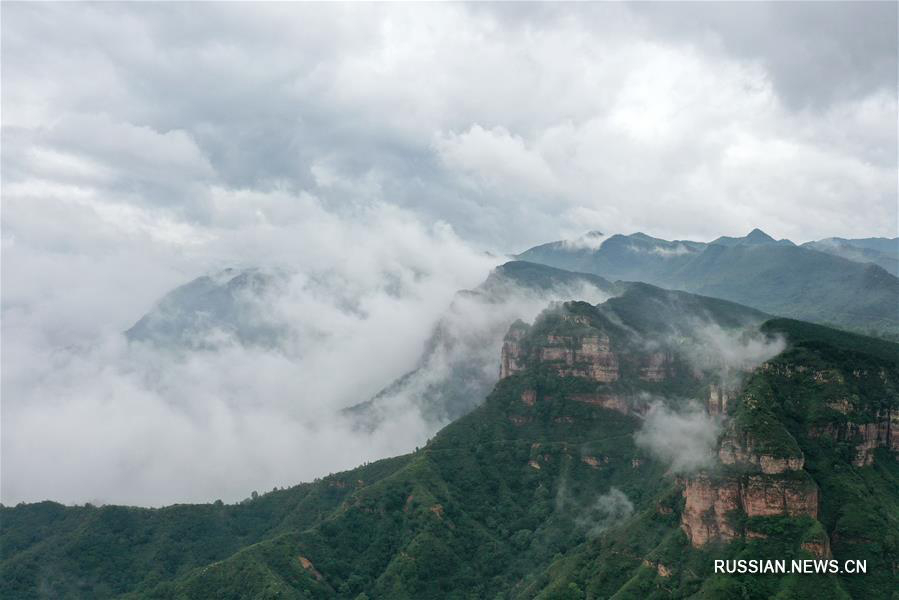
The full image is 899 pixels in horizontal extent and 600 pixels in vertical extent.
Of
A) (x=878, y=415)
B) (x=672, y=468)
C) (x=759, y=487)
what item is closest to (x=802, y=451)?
(x=759, y=487)

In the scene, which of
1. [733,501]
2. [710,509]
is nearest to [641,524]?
[710,509]

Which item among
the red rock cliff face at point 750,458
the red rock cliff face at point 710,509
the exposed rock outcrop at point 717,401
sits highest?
the exposed rock outcrop at point 717,401

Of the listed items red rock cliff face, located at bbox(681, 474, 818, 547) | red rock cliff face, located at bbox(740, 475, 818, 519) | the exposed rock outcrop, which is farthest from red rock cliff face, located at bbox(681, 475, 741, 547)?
the exposed rock outcrop

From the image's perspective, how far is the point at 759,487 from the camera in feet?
384

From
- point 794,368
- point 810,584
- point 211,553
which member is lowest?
point 810,584

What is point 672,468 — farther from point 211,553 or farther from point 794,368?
point 211,553

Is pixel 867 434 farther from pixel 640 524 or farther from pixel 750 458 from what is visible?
pixel 640 524

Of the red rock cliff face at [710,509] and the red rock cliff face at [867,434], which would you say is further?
the red rock cliff face at [867,434]

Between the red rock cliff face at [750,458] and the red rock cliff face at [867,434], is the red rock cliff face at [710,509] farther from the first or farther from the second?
the red rock cliff face at [867,434]

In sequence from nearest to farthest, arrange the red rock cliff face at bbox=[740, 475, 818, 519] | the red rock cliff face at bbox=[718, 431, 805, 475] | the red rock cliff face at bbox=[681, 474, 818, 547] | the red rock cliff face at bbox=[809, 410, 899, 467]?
the red rock cliff face at bbox=[740, 475, 818, 519] < the red rock cliff face at bbox=[681, 474, 818, 547] < the red rock cliff face at bbox=[718, 431, 805, 475] < the red rock cliff face at bbox=[809, 410, 899, 467]

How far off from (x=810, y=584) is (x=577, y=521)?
77.5 meters

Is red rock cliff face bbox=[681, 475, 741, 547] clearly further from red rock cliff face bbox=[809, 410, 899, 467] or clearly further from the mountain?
red rock cliff face bbox=[809, 410, 899, 467]

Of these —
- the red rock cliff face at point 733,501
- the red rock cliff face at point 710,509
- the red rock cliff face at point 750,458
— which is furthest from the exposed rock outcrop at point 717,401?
the red rock cliff face at point 733,501

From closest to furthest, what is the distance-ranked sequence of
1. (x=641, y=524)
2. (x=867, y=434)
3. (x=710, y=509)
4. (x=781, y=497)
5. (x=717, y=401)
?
(x=781, y=497)
(x=710, y=509)
(x=867, y=434)
(x=641, y=524)
(x=717, y=401)
